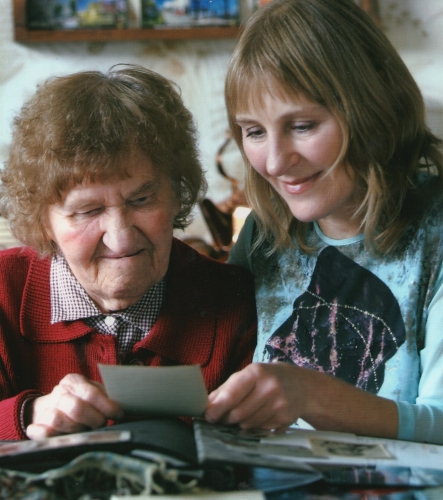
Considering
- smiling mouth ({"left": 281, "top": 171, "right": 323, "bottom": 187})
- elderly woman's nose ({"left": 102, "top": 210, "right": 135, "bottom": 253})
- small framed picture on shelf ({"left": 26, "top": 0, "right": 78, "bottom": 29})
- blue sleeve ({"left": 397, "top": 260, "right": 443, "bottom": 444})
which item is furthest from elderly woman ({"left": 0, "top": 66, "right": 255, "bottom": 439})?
small framed picture on shelf ({"left": 26, "top": 0, "right": 78, "bottom": 29})

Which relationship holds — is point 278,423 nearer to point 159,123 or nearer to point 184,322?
point 184,322

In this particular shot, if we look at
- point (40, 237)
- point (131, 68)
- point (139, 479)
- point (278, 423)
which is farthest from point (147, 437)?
point (131, 68)

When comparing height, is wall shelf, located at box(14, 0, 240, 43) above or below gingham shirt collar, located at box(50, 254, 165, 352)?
above

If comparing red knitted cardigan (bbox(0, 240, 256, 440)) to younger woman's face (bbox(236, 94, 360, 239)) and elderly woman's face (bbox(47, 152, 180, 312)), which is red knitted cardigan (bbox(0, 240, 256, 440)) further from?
younger woman's face (bbox(236, 94, 360, 239))

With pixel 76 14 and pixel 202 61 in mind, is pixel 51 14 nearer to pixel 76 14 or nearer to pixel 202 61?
pixel 76 14

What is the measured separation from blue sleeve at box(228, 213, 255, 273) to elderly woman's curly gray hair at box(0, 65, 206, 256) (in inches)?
7.1

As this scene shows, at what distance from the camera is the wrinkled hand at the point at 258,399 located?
0.83 metres

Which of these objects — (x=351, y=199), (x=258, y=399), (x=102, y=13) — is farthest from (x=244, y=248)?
(x=102, y=13)

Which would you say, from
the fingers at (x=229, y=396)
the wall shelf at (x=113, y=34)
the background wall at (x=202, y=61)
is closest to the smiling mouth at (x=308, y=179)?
the fingers at (x=229, y=396)

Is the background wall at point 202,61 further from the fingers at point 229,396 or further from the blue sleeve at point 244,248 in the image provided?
the fingers at point 229,396

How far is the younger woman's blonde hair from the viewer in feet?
3.35

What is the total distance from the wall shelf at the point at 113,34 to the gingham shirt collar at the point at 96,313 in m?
0.92

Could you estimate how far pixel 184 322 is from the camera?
1.19 m

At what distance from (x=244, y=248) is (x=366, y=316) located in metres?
0.31
